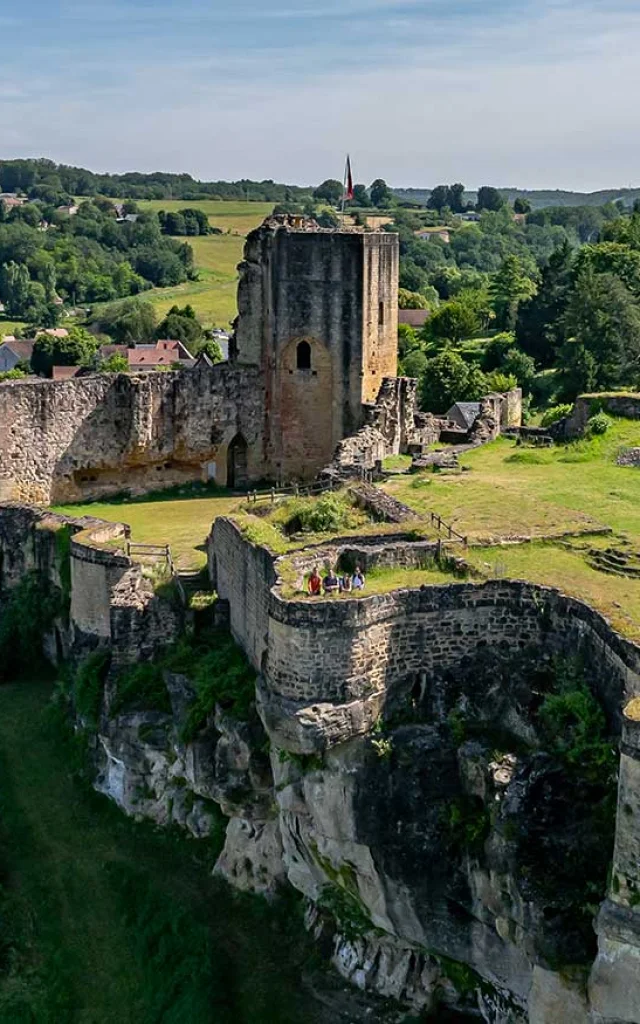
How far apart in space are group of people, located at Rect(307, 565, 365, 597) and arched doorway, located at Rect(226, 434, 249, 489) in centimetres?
1536

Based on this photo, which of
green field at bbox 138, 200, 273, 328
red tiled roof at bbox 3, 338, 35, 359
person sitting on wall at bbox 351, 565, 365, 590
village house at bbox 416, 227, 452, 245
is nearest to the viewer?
person sitting on wall at bbox 351, 565, 365, 590

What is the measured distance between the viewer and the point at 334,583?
21219 millimetres

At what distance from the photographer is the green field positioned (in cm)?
11744

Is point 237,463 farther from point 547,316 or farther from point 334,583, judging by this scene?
point 547,316

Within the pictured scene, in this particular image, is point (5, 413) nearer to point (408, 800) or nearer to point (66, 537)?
point (66, 537)

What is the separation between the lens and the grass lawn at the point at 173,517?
29.9 metres

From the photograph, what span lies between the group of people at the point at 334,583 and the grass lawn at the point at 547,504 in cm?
A: 204

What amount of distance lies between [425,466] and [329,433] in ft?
18.7

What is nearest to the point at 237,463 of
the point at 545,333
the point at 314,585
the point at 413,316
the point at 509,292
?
the point at 314,585

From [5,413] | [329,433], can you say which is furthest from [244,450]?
[5,413]

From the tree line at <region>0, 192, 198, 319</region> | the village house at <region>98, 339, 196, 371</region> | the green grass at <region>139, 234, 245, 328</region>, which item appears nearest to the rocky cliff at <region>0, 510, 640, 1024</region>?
the village house at <region>98, 339, 196, 371</region>

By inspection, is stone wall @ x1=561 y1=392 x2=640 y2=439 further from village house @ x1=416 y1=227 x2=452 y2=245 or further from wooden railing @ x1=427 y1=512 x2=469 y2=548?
village house @ x1=416 y1=227 x2=452 y2=245

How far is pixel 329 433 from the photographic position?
36812mm

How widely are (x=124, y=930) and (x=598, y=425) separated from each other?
58.2 feet
